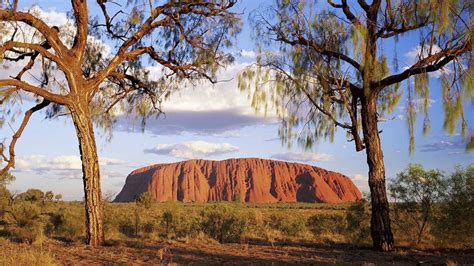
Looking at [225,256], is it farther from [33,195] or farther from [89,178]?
[33,195]

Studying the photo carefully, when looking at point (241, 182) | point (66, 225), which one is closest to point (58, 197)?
point (66, 225)

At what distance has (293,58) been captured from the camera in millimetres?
13680

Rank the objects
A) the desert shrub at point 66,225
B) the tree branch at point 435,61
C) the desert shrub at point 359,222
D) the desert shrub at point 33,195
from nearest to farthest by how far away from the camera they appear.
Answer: the tree branch at point 435,61 < the desert shrub at point 359,222 < the desert shrub at point 66,225 < the desert shrub at point 33,195

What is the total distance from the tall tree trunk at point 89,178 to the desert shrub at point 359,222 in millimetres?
8005

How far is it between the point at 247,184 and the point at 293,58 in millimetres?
111123

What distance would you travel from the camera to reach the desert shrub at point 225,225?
16.2 meters

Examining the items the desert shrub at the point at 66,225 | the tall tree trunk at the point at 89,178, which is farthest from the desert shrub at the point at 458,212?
the desert shrub at the point at 66,225

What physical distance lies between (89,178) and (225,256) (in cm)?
447

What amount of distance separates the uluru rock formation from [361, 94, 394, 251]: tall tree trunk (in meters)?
99.2

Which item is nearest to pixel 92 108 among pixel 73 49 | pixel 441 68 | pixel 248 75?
pixel 73 49

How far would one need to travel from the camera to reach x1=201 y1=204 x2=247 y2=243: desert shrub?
16.2 metres

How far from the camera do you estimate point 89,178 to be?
1230 centimetres

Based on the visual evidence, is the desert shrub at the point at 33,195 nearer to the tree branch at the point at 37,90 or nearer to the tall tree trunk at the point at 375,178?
the tree branch at the point at 37,90

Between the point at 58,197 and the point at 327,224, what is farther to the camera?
the point at 58,197
